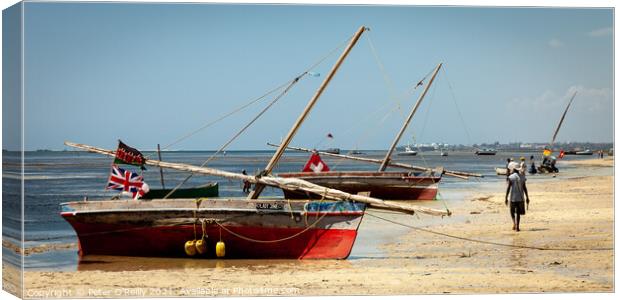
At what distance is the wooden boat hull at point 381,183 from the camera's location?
102ft

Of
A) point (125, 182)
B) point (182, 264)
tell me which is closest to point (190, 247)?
point (182, 264)

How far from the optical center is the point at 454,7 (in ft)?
48.8

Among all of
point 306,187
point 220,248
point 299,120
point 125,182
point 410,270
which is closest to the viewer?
point 410,270

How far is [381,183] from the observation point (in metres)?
31.4

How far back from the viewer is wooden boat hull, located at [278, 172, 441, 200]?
31.1 meters

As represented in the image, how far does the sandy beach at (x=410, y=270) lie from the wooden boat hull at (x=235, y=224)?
0.34m

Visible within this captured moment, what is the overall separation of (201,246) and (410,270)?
4307 mm

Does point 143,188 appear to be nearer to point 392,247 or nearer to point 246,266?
point 246,266

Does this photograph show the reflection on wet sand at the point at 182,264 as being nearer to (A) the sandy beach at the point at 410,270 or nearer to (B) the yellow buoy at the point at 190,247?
(A) the sandy beach at the point at 410,270

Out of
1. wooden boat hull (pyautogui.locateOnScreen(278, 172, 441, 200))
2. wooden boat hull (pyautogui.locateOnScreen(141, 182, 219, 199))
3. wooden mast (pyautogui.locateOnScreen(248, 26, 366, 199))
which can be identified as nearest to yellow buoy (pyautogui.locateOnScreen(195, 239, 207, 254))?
wooden mast (pyautogui.locateOnScreen(248, 26, 366, 199))

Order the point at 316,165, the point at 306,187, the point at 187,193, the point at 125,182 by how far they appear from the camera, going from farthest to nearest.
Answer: the point at 316,165
the point at 187,193
the point at 306,187
the point at 125,182

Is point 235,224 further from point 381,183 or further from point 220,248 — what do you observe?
point 381,183

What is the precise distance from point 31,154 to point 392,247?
8.69m

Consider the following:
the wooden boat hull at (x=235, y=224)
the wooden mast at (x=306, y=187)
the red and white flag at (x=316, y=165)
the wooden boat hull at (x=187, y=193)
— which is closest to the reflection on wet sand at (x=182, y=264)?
the wooden boat hull at (x=235, y=224)
